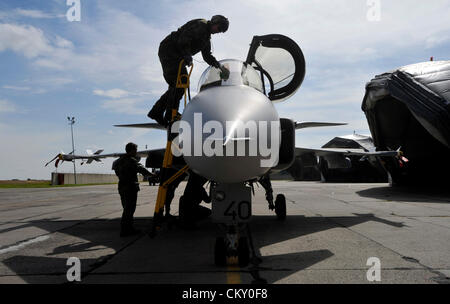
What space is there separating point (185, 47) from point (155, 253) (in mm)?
3523

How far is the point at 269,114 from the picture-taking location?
14.2ft

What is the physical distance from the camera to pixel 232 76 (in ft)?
17.9

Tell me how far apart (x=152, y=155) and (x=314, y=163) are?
434 cm

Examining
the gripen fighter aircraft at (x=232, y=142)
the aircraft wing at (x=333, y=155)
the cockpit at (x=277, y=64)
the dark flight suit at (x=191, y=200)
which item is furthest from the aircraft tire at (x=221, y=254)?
the aircraft wing at (x=333, y=155)

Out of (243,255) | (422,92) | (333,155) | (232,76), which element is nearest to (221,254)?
(243,255)

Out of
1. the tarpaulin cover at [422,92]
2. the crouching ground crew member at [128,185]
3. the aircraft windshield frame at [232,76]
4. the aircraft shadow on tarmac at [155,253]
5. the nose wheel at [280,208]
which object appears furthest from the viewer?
the tarpaulin cover at [422,92]

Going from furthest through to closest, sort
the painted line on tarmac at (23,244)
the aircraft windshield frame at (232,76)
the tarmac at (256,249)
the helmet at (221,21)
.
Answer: the helmet at (221,21) < the painted line on tarmac at (23,244) < the aircraft windshield frame at (232,76) < the tarmac at (256,249)

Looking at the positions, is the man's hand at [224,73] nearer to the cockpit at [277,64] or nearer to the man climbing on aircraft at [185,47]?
the man climbing on aircraft at [185,47]

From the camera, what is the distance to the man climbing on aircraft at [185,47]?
5832 millimetres

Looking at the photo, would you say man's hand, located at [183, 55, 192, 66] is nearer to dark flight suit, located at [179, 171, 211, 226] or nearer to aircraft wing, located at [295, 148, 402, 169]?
dark flight suit, located at [179, 171, 211, 226]

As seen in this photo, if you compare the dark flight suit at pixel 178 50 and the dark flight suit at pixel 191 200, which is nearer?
the dark flight suit at pixel 178 50

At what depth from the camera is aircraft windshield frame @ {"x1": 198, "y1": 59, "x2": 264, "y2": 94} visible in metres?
5.41
